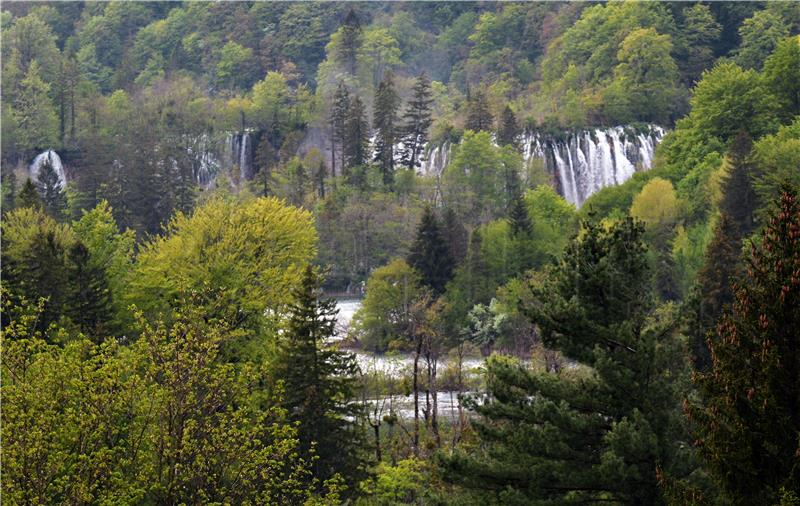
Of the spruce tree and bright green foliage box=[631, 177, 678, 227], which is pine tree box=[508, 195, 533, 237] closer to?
bright green foliage box=[631, 177, 678, 227]

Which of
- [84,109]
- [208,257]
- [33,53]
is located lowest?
[208,257]

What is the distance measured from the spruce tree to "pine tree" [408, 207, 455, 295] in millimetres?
43387

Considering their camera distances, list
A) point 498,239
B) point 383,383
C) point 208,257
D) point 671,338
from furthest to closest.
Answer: point 498,239 → point 383,383 → point 208,257 → point 671,338

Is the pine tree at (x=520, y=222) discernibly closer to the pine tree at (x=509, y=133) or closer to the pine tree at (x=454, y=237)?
the pine tree at (x=454, y=237)

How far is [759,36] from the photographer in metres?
112

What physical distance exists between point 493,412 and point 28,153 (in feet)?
293

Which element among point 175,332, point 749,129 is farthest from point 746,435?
point 749,129

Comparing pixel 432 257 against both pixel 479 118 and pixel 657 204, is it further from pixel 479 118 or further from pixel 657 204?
pixel 479 118

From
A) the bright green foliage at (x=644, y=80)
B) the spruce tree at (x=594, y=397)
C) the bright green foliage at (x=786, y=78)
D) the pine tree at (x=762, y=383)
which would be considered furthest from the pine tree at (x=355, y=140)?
the pine tree at (x=762, y=383)

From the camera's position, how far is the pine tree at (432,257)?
68.4 metres

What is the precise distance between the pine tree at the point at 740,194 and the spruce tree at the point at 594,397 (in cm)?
3641

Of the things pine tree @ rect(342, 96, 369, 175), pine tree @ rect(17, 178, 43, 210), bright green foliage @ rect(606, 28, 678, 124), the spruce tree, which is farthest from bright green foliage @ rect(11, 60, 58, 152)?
the spruce tree

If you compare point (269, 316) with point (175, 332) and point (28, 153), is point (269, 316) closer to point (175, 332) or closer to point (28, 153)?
point (175, 332)

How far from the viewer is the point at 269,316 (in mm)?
47000
